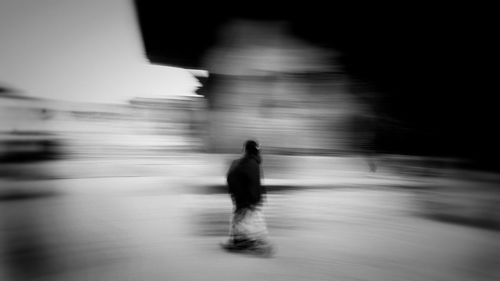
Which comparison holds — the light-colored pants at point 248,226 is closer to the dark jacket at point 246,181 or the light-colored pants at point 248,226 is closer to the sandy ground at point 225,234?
the dark jacket at point 246,181

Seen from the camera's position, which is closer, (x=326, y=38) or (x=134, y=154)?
(x=326, y=38)

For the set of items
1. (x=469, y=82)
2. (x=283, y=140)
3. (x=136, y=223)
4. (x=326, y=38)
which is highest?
(x=326, y=38)

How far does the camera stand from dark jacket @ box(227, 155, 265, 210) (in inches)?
138

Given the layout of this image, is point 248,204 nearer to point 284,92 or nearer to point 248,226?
point 248,226

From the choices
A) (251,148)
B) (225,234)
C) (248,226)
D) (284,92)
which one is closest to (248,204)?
(248,226)

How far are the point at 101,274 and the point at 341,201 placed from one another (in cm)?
533

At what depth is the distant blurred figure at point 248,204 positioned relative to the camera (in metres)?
3.52

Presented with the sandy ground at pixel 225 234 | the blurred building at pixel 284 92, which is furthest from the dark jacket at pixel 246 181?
Result: the blurred building at pixel 284 92

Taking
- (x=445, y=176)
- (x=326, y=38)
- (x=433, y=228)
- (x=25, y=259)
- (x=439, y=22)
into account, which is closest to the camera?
(x=25, y=259)

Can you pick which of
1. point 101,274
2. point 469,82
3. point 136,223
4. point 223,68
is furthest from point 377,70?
point 101,274

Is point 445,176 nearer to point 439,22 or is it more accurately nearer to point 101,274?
point 439,22

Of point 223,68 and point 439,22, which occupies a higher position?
point 439,22

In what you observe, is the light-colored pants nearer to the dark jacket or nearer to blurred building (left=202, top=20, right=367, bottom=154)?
the dark jacket

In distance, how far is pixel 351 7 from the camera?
5.42m
